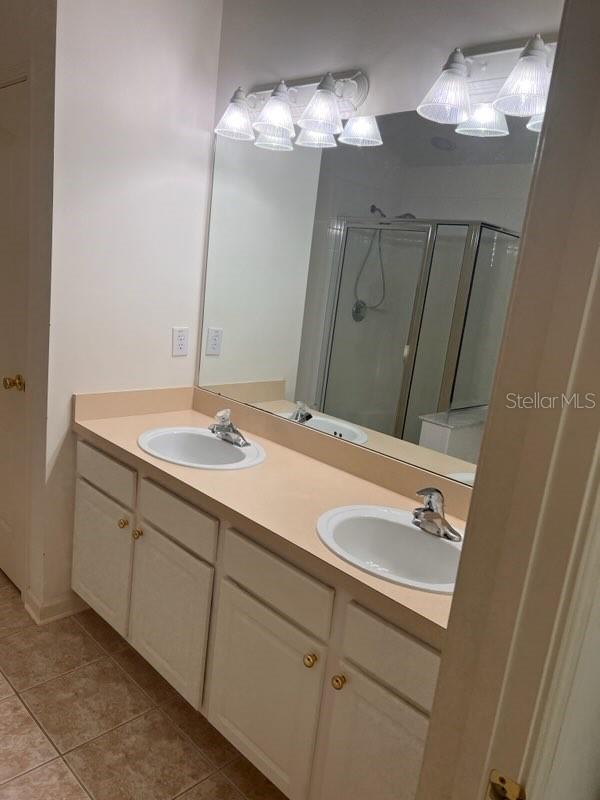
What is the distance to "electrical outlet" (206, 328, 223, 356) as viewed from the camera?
8.04 feet

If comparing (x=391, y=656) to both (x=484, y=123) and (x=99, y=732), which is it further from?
(x=484, y=123)

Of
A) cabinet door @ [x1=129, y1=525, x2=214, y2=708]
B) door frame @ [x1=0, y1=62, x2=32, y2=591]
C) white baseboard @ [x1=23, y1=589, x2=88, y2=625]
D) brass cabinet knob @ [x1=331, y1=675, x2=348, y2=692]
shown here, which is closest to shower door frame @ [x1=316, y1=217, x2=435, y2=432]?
cabinet door @ [x1=129, y1=525, x2=214, y2=708]

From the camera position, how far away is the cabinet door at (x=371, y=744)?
117 centimetres

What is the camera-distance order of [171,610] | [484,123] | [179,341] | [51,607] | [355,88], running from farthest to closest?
[179,341]
[51,607]
[355,88]
[171,610]
[484,123]

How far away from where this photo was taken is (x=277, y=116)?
2.10 metres

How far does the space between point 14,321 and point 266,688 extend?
64.3 inches

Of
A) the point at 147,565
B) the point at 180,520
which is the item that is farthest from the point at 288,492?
the point at 147,565

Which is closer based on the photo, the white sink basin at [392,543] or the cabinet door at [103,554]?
the white sink basin at [392,543]

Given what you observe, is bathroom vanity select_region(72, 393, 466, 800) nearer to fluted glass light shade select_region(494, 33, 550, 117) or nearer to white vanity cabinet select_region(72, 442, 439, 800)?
white vanity cabinet select_region(72, 442, 439, 800)

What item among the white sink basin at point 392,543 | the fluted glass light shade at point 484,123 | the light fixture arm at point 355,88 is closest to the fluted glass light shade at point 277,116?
the light fixture arm at point 355,88

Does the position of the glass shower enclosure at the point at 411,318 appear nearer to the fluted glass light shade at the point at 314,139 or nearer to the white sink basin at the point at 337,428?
the white sink basin at the point at 337,428

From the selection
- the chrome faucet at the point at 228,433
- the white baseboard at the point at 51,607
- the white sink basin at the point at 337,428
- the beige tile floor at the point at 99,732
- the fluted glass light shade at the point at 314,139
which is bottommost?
the beige tile floor at the point at 99,732
